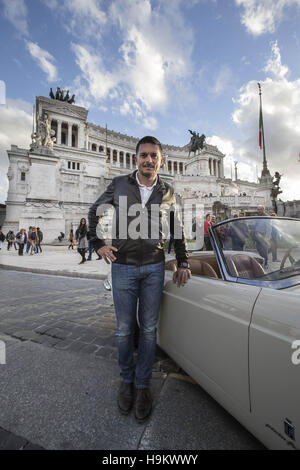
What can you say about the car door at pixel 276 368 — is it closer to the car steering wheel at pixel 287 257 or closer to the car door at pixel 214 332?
the car door at pixel 214 332

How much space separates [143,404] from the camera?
1.52 meters

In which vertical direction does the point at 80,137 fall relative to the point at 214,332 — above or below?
above

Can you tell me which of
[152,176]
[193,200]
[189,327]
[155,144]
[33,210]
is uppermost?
[193,200]

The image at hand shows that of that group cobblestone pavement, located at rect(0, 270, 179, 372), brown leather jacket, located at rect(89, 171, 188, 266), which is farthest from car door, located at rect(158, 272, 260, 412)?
cobblestone pavement, located at rect(0, 270, 179, 372)

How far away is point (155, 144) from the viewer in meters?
1.76

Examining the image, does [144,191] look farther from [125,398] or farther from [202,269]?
[125,398]

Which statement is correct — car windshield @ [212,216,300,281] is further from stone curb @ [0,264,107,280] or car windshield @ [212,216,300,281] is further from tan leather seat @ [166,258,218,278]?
stone curb @ [0,264,107,280]

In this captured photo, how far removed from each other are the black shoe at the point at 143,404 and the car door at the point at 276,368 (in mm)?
769

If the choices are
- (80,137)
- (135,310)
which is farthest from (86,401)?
(80,137)

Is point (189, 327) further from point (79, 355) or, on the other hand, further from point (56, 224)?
point (56, 224)

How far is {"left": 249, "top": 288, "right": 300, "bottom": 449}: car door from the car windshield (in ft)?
1.53

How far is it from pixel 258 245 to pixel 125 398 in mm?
1628
